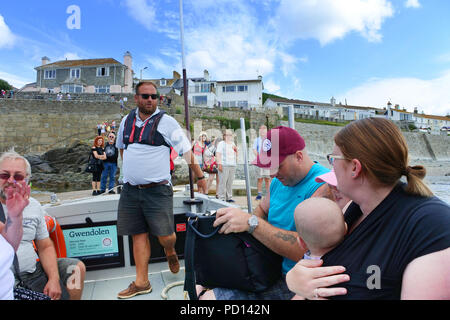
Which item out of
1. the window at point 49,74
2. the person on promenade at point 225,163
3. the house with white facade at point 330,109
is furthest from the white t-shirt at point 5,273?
the house with white facade at point 330,109

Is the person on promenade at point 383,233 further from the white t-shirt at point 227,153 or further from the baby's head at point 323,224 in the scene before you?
the white t-shirt at point 227,153

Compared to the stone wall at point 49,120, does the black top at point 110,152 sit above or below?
below

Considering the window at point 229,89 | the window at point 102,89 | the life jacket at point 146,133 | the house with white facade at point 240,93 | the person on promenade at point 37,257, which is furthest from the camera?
the window at point 229,89

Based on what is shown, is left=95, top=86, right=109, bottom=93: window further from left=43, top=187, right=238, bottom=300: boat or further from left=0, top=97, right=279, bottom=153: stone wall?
left=43, top=187, right=238, bottom=300: boat

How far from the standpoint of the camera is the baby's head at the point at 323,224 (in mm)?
1117

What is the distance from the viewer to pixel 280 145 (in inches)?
68.8

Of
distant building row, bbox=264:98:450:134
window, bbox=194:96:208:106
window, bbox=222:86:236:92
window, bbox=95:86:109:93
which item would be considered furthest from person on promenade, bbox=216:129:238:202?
distant building row, bbox=264:98:450:134

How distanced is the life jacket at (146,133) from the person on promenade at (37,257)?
0.85 m

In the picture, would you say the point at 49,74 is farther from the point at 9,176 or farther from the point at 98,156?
the point at 9,176

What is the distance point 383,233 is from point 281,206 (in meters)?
0.81

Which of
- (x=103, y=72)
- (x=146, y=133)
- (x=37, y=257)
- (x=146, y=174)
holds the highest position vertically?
(x=103, y=72)

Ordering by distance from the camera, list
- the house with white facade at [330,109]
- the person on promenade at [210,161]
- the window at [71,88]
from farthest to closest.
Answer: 1. the house with white facade at [330,109]
2. the window at [71,88]
3. the person on promenade at [210,161]

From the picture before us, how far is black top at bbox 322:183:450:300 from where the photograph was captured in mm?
858

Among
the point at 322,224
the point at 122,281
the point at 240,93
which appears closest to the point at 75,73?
the point at 240,93
